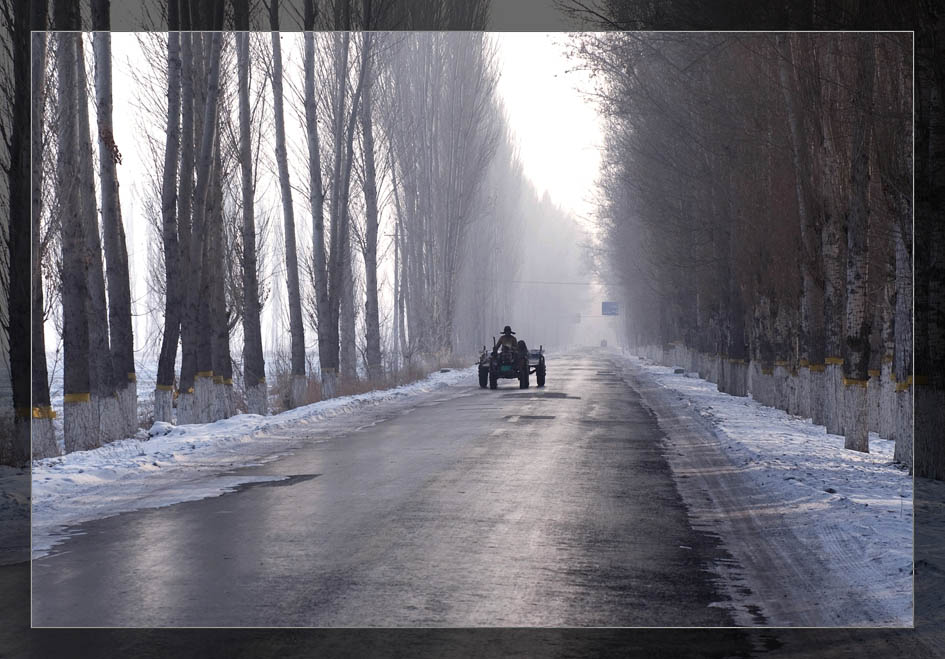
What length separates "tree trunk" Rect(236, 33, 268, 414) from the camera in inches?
952

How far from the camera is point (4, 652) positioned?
5906 mm

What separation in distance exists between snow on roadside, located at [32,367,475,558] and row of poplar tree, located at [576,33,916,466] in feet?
21.8

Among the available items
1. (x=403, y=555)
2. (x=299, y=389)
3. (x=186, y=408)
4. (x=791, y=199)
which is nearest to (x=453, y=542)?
(x=403, y=555)

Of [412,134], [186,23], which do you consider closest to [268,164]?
[186,23]

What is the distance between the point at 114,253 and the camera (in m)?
17.9

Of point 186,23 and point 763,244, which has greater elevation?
point 186,23

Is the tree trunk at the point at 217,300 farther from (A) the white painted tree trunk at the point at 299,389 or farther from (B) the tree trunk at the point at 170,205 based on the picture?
(A) the white painted tree trunk at the point at 299,389

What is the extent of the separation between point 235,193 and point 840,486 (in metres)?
23.7

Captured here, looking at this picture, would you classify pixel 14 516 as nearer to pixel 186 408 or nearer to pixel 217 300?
pixel 186 408

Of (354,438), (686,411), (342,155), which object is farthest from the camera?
(342,155)

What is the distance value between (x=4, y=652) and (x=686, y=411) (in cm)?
1870

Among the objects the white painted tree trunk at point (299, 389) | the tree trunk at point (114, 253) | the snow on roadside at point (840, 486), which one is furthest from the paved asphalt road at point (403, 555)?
the white painted tree trunk at point (299, 389)

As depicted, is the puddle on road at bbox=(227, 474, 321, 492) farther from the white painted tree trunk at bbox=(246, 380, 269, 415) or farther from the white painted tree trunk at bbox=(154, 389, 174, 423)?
the white painted tree trunk at bbox=(246, 380, 269, 415)

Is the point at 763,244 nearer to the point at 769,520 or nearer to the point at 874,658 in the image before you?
the point at 769,520
